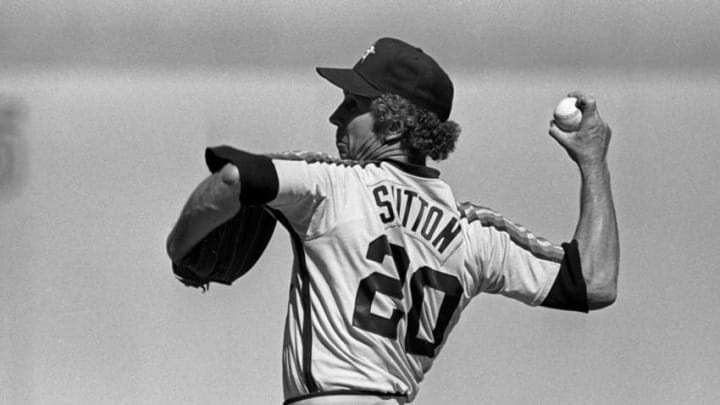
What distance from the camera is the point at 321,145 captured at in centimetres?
285

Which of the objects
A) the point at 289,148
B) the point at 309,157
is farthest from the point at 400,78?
the point at 289,148

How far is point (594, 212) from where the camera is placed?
5.53 feet

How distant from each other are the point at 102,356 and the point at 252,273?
34 cm

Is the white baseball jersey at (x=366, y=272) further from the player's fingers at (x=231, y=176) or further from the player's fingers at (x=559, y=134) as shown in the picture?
the player's fingers at (x=559, y=134)

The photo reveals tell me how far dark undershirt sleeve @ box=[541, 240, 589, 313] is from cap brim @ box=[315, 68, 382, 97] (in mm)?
304

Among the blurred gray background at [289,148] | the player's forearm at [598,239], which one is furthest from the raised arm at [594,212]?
the blurred gray background at [289,148]

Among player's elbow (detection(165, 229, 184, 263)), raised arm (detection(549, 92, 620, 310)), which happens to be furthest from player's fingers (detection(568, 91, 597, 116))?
player's elbow (detection(165, 229, 184, 263))

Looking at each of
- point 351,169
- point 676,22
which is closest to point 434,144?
point 351,169

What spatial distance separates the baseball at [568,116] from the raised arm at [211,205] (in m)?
0.47

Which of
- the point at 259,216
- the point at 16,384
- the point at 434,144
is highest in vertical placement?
the point at 434,144

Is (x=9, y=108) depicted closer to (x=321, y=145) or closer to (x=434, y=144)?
(x=321, y=145)

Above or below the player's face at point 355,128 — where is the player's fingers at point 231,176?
below

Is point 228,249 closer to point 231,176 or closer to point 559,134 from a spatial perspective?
point 231,176

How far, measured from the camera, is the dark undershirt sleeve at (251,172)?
1415mm
